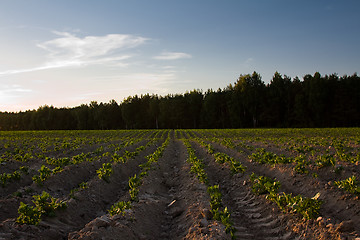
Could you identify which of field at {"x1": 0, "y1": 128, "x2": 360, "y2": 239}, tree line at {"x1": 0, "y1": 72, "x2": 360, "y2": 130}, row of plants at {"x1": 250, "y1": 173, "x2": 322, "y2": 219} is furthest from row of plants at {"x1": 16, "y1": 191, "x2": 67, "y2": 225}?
tree line at {"x1": 0, "y1": 72, "x2": 360, "y2": 130}

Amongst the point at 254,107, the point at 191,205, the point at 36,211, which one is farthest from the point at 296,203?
the point at 254,107

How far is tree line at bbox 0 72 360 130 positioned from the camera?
222ft

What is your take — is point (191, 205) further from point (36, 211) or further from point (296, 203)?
point (36, 211)

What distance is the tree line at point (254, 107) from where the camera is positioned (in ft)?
222

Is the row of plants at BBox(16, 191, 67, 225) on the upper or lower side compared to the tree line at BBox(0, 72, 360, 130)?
lower

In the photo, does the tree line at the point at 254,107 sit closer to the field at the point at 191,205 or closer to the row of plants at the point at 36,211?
the field at the point at 191,205

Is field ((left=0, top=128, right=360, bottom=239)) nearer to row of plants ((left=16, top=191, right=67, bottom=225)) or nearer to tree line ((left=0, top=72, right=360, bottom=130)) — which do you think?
row of plants ((left=16, top=191, right=67, bottom=225))

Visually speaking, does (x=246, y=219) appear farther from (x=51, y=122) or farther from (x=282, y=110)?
(x=51, y=122)

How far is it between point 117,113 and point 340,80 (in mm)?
77424

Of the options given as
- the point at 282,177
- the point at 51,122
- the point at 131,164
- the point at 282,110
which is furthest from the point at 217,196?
the point at 51,122

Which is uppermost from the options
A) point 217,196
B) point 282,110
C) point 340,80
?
point 340,80

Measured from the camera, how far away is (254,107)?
2965 inches

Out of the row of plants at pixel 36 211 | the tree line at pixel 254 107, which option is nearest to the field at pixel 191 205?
the row of plants at pixel 36 211

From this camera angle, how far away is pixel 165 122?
9512 cm
